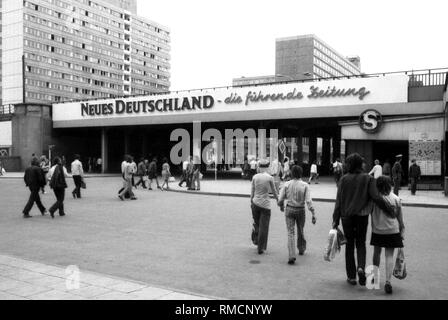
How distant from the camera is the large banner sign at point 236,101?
26266mm

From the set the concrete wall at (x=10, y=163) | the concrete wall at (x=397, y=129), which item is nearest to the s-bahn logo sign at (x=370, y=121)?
the concrete wall at (x=397, y=129)

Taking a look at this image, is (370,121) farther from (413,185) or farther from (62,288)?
(62,288)

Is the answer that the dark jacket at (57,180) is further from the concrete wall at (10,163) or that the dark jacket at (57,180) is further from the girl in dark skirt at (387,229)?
the concrete wall at (10,163)

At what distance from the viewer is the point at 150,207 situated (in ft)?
49.2

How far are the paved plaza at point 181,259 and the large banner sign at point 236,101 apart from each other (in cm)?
1445

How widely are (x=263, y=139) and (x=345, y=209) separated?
2587cm

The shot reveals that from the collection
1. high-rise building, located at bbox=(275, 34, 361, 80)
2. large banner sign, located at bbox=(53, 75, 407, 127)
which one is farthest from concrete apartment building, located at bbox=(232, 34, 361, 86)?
large banner sign, located at bbox=(53, 75, 407, 127)

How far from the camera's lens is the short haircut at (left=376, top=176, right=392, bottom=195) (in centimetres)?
565

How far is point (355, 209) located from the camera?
5.76 metres

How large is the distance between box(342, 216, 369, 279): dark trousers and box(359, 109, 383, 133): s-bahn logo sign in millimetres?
19954

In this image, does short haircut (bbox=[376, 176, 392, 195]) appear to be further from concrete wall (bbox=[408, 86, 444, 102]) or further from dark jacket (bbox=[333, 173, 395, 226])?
concrete wall (bbox=[408, 86, 444, 102])

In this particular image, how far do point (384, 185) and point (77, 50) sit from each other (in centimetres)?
10840

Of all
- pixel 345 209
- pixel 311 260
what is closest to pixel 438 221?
pixel 311 260

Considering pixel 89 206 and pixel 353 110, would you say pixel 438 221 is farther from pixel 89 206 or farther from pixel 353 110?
pixel 353 110
